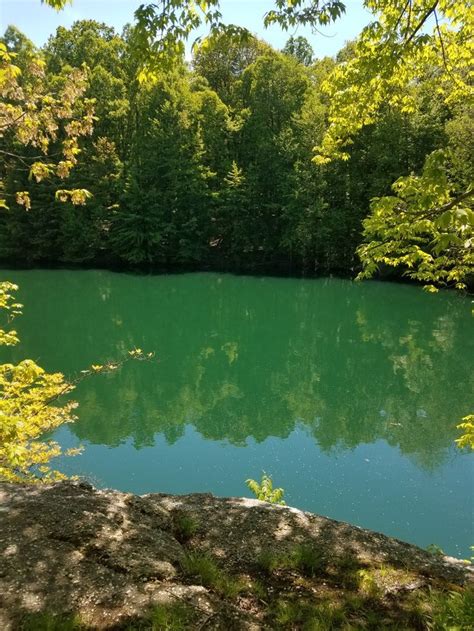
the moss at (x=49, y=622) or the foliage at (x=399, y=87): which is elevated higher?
the foliage at (x=399, y=87)

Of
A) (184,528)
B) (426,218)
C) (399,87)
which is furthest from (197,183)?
(184,528)

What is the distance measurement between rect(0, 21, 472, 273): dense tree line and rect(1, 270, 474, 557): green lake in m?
5.64

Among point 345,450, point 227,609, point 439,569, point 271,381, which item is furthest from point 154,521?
point 271,381

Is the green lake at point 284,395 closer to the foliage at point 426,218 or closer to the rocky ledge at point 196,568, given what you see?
the foliage at point 426,218

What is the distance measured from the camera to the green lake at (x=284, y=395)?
29.3 ft

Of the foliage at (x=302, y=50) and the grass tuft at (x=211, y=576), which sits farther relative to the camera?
the foliage at (x=302, y=50)

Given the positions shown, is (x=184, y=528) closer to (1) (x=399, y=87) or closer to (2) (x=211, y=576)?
(2) (x=211, y=576)

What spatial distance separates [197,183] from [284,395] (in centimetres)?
1978

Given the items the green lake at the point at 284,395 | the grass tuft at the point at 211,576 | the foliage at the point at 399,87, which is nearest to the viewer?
the grass tuft at the point at 211,576

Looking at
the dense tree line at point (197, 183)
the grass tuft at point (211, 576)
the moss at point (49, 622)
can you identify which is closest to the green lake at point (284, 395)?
the dense tree line at point (197, 183)

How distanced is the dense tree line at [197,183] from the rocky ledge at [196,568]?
85.5ft

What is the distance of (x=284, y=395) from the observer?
1377 centimetres

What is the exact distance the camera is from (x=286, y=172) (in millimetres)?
29062

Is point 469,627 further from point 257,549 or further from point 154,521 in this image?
point 154,521
